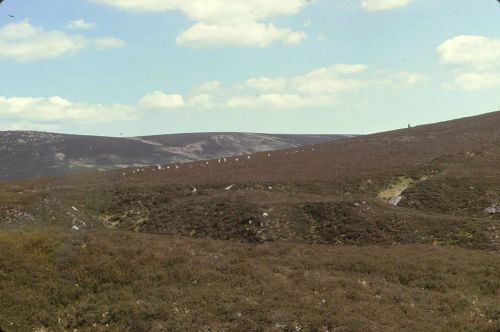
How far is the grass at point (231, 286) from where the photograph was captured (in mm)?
17516

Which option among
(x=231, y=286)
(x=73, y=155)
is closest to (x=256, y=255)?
(x=231, y=286)

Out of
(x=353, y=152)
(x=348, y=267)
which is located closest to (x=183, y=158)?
(x=353, y=152)

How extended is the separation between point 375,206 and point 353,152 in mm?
38344

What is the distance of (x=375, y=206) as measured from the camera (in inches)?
1419

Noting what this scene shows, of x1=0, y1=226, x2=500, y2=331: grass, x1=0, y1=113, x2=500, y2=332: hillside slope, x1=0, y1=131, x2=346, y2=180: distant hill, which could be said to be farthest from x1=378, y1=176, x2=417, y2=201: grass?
x1=0, y1=131, x2=346, y2=180: distant hill

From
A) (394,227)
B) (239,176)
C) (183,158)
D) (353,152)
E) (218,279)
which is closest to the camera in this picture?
(218,279)

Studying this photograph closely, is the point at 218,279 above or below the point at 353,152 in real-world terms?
below

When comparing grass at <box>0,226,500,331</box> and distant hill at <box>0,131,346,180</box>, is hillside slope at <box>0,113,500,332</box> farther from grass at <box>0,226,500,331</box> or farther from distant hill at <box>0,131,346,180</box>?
distant hill at <box>0,131,346,180</box>

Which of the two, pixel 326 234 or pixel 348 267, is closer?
pixel 348 267

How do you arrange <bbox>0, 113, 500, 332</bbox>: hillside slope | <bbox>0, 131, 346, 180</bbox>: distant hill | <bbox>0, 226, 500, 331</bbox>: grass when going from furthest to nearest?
1. <bbox>0, 131, 346, 180</bbox>: distant hill
2. <bbox>0, 113, 500, 332</bbox>: hillside slope
3. <bbox>0, 226, 500, 331</bbox>: grass

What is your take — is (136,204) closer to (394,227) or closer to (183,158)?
(394,227)

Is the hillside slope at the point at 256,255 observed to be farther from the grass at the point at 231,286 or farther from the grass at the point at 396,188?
the grass at the point at 396,188

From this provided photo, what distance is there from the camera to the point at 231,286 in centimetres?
2080

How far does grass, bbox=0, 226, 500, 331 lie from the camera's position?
57.5 ft
